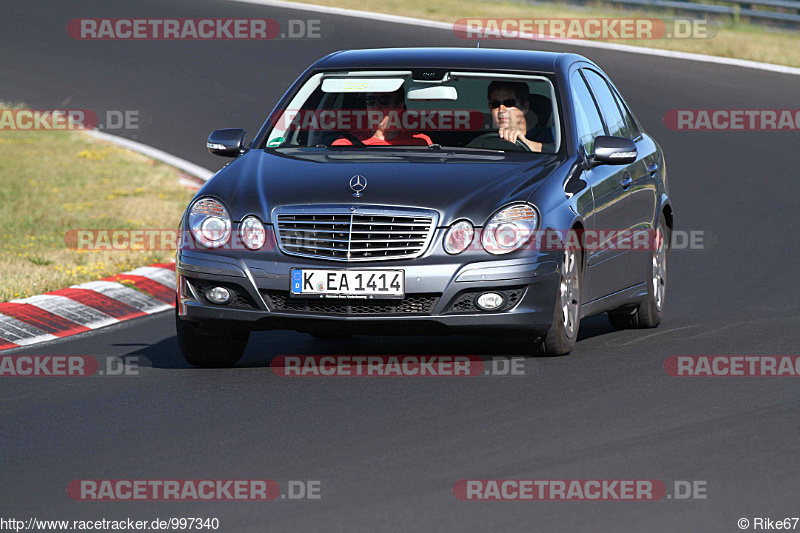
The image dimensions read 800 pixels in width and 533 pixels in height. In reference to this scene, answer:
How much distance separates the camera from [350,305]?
8312 millimetres

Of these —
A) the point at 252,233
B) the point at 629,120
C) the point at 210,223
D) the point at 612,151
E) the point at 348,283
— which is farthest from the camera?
the point at 629,120

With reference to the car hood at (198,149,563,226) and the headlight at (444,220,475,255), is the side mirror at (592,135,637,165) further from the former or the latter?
the headlight at (444,220,475,255)

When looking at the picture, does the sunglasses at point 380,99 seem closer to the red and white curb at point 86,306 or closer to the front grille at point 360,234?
the front grille at point 360,234

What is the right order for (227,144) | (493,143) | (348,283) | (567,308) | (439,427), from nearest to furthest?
(439,427)
(348,283)
(567,308)
(493,143)
(227,144)

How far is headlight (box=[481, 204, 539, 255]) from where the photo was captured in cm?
832

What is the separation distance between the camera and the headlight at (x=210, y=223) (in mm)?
8531

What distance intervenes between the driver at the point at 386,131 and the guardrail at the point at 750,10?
19890 millimetres

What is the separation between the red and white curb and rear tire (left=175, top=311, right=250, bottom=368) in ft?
5.51

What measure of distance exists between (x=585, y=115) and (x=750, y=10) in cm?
2041

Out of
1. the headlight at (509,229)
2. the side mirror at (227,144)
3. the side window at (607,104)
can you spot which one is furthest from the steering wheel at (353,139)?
the side window at (607,104)

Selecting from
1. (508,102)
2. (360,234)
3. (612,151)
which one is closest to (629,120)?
(508,102)

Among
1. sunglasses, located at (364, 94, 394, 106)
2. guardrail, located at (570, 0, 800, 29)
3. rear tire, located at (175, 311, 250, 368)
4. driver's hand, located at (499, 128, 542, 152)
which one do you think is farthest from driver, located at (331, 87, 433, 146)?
guardrail, located at (570, 0, 800, 29)

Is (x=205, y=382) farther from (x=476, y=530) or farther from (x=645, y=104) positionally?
(x=645, y=104)

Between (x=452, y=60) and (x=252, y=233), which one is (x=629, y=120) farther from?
(x=252, y=233)
